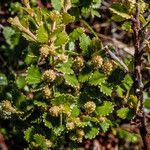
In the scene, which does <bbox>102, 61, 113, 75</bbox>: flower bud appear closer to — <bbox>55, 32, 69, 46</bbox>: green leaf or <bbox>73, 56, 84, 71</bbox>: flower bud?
<bbox>73, 56, 84, 71</bbox>: flower bud

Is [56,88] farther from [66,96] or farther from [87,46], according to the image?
[87,46]

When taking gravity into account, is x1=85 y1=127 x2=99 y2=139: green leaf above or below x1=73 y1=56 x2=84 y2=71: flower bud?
below

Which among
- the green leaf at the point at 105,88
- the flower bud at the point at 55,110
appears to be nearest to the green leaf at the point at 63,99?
the flower bud at the point at 55,110

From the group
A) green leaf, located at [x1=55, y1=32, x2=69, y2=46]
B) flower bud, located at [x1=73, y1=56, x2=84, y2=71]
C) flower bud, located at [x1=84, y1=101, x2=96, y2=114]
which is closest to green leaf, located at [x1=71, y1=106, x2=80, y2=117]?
flower bud, located at [x1=84, y1=101, x2=96, y2=114]

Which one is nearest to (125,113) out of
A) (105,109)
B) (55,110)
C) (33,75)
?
(105,109)

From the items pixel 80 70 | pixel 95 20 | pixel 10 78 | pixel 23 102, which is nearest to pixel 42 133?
pixel 23 102

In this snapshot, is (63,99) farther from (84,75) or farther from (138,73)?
(138,73)

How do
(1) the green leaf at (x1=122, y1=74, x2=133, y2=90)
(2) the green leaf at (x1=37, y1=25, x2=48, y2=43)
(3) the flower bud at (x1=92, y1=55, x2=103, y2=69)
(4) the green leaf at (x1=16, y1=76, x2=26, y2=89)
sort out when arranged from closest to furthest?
(2) the green leaf at (x1=37, y1=25, x2=48, y2=43)
(3) the flower bud at (x1=92, y1=55, x2=103, y2=69)
(1) the green leaf at (x1=122, y1=74, x2=133, y2=90)
(4) the green leaf at (x1=16, y1=76, x2=26, y2=89)
